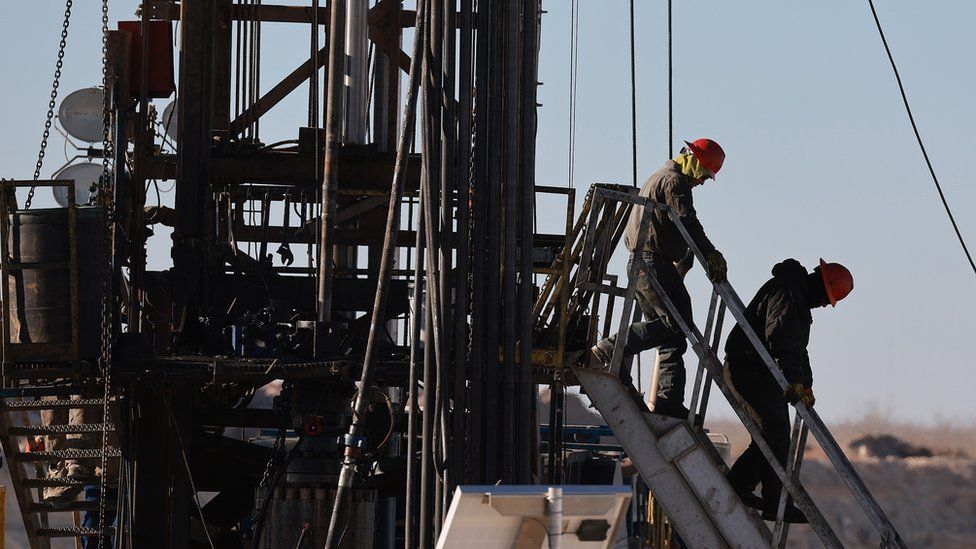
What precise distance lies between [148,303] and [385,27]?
444cm

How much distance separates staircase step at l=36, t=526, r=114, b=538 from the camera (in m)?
13.2

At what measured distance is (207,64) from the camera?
49.9 feet

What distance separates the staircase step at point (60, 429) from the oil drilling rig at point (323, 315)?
0.04 m

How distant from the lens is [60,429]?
1288 cm

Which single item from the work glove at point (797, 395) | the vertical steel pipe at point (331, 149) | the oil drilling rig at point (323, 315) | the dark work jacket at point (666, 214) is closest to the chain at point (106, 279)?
the oil drilling rig at point (323, 315)

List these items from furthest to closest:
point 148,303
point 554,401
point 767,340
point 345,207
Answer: point 345,207 < point 148,303 < point 554,401 < point 767,340

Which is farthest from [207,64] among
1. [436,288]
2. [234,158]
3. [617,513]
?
[617,513]

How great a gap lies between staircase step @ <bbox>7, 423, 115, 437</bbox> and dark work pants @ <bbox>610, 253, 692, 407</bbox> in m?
4.23

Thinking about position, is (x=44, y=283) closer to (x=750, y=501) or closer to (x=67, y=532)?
(x=67, y=532)

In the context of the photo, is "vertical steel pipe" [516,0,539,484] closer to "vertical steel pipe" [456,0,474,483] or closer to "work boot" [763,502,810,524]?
"vertical steel pipe" [456,0,474,483]

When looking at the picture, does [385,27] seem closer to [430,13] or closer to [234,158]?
[234,158]

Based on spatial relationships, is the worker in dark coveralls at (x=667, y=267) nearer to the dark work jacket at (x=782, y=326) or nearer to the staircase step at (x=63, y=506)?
the dark work jacket at (x=782, y=326)

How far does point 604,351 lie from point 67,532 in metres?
5.10

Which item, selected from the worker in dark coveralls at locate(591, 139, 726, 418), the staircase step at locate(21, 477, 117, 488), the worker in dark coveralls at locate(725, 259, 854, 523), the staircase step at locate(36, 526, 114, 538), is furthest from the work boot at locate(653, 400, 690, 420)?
the staircase step at locate(21, 477, 117, 488)
